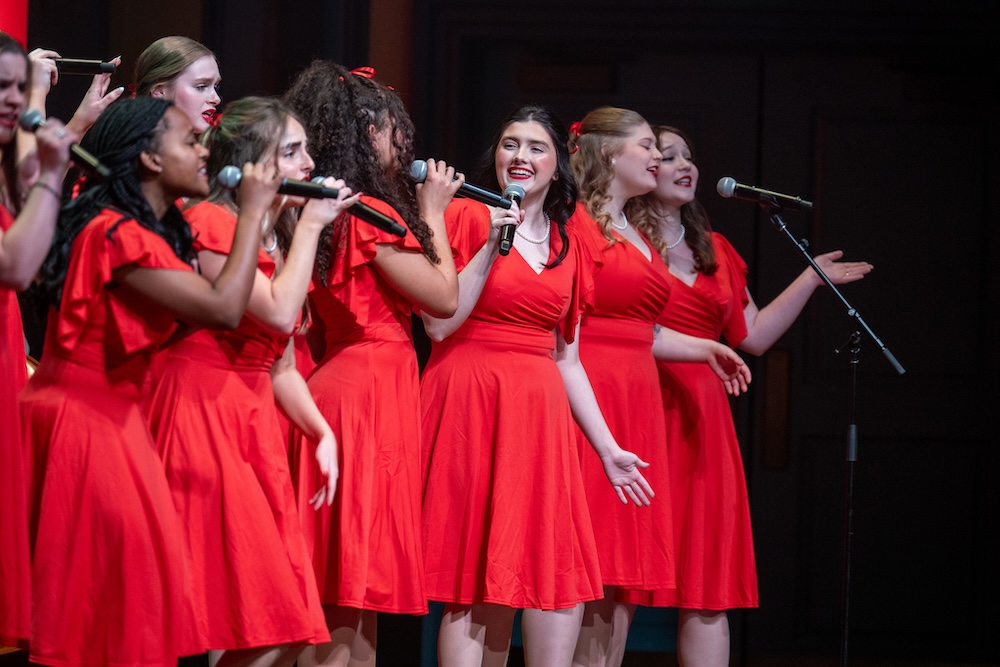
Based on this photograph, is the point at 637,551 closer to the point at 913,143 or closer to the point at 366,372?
the point at 366,372

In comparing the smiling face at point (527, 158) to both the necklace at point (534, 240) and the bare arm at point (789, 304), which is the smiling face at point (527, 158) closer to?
the necklace at point (534, 240)

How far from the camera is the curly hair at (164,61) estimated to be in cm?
346

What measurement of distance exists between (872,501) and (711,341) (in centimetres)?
151

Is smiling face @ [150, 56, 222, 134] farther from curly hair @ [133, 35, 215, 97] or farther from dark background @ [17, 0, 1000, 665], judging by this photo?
dark background @ [17, 0, 1000, 665]

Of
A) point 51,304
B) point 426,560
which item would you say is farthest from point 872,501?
point 51,304

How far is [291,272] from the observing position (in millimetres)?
2746

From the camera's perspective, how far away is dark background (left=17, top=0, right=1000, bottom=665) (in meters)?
5.29

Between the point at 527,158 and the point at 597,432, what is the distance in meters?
0.78

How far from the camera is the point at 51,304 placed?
2457 millimetres

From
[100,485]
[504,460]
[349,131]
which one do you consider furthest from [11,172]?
[504,460]

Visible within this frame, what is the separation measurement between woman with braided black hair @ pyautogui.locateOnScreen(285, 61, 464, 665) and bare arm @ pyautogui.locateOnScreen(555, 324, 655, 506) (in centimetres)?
54

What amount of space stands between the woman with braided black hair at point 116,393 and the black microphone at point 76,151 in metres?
0.11

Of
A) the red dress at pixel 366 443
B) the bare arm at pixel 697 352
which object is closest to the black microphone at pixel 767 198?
the bare arm at pixel 697 352

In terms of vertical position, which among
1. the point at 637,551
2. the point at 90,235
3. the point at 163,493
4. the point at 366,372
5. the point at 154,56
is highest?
the point at 154,56
